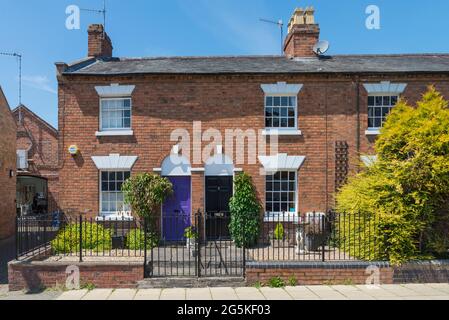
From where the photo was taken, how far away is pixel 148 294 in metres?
7.56

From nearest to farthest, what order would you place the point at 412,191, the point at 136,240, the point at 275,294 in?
the point at 275,294 < the point at 412,191 < the point at 136,240

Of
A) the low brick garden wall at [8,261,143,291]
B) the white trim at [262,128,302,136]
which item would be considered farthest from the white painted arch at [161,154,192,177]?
the low brick garden wall at [8,261,143,291]

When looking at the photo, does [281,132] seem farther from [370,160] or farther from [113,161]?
[113,161]

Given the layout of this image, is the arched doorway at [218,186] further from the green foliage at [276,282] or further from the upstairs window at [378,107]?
the upstairs window at [378,107]

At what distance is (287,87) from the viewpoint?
12070 millimetres

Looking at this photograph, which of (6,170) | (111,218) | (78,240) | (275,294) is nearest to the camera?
(275,294)

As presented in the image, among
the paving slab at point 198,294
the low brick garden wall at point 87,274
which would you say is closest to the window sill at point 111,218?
the low brick garden wall at point 87,274

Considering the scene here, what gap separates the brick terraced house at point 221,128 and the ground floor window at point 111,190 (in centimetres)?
3

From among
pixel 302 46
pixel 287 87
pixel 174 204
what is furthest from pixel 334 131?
pixel 174 204

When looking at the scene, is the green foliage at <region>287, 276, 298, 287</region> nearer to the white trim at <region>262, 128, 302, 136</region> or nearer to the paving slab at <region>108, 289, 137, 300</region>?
the paving slab at <region>108, 289, 137, 300</region>

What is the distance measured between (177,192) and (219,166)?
169 cm

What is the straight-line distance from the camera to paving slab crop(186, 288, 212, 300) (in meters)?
7.31

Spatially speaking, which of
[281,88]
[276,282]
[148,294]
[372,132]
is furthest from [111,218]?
[372,132]

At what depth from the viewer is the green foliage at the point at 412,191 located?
332 inches
